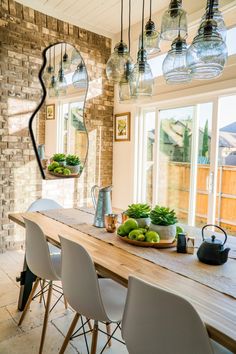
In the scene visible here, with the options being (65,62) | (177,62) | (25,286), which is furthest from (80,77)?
(25,286)

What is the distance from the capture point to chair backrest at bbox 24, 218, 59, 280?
5.81 feet

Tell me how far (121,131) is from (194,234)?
8.92 ft

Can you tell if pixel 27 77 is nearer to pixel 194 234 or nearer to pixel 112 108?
pixel 112 108

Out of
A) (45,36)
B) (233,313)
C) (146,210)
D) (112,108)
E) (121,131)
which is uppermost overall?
(45,36)

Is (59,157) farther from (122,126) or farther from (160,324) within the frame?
(160,324)

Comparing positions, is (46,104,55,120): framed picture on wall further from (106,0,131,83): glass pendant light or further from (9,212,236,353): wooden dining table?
(9,212,236,353): wooden dining table

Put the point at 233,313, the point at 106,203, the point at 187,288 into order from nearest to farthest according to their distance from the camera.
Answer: the point at 233,313, the point at 187,288, the point at 106,203

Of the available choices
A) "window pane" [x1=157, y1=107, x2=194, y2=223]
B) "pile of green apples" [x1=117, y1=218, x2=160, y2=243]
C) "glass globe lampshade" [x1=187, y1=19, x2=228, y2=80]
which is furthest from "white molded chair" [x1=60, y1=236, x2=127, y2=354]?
"window pane" [x1=157, y1=107, x2=194, y2=223]

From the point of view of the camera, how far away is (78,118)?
4141 mm

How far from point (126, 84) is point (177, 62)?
0.52 metres

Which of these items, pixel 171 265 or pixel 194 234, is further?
pixel 194 234

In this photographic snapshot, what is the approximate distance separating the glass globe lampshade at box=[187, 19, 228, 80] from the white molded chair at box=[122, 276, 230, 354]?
1.20 meters

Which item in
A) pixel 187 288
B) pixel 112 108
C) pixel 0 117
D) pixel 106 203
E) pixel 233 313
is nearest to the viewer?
pixel 233 313

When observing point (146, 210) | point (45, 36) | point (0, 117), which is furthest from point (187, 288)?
point (45, 36)
